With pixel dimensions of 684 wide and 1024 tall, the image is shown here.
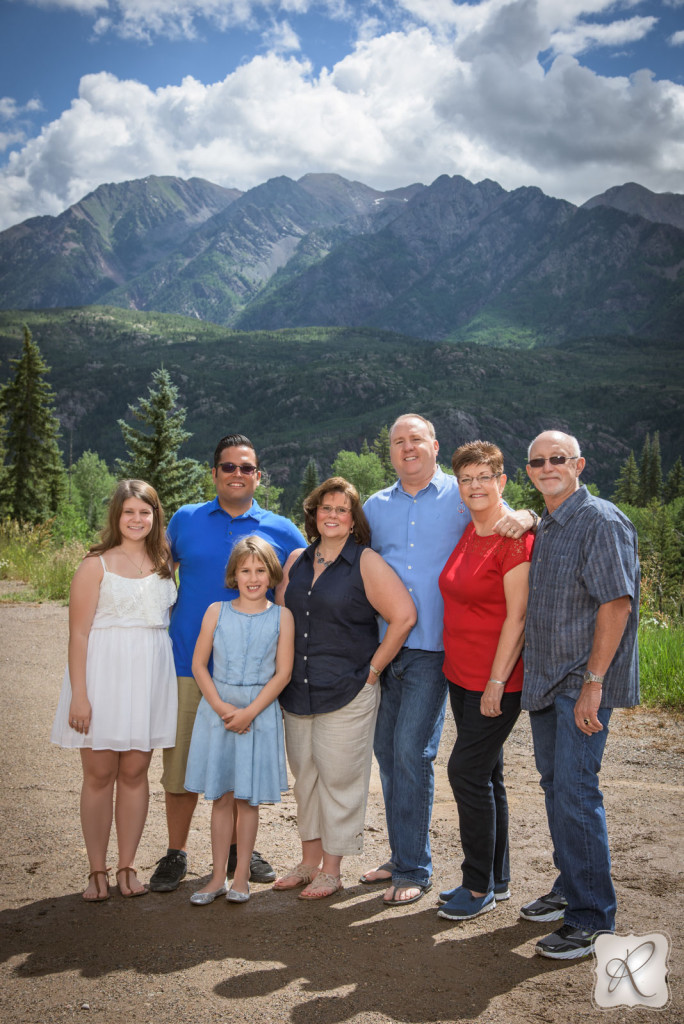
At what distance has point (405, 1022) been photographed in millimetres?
2996

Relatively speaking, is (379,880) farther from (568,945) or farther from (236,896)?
(568,945)

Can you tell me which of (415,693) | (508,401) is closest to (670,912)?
(415,693)

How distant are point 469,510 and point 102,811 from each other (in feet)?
8.19

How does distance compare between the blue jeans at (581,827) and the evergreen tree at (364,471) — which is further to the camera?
the evergreen tree at (364,471)

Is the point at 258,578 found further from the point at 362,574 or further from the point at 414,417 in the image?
the point at 414,417

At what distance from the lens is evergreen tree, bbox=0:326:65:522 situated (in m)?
34.7

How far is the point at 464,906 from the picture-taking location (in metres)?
3.88

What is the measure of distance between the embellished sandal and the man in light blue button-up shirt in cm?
24

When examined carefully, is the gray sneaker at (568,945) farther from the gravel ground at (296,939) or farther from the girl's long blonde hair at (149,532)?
the girl's long blonde hair at (149,532)

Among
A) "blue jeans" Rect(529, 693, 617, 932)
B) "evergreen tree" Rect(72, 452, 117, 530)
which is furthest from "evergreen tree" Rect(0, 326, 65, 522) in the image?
"evergreen tree" Rect(72, 452, 117, 530)

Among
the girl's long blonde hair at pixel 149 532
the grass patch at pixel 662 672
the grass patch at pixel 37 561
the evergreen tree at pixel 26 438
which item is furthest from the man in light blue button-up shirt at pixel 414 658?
the evergreen tree at pixel 26 438

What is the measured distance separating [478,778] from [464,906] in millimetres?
636

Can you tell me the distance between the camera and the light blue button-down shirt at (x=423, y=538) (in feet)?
13.6

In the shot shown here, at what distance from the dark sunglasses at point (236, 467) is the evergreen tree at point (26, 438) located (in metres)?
32.2
